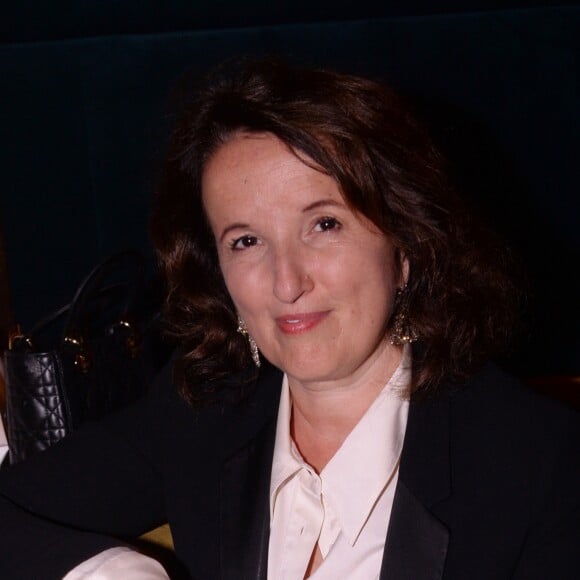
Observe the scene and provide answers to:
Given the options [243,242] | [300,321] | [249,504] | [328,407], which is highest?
[243,242]

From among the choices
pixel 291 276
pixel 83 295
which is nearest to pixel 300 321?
pixel 291 276

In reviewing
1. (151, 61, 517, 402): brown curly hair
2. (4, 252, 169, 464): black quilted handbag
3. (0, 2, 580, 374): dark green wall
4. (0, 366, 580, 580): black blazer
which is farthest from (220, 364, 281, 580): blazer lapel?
(0, 2, 580, 374): dark green wall

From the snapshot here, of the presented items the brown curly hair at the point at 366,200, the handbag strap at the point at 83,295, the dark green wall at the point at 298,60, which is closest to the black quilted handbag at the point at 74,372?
the handbag strap at the point at 83,295

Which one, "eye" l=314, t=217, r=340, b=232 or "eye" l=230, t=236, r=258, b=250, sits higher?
"eye" l=314, t=217, r=340, b=232

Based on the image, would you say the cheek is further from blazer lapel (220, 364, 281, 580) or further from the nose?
blazer lapel (220, 364, 281, 580)

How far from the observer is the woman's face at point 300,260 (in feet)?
3.76

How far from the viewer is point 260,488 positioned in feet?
4.23

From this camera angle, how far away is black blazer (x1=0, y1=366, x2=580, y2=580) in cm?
110

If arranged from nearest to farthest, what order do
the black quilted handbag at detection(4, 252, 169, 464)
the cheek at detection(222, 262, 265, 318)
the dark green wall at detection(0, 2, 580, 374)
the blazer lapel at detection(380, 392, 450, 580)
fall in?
the blazer lapel at detection(380, 392, 450, 580), the cheek at detection(222, 262, 265, 318), the black quilted handbag at detection(4, 252, 169, 464), the dark green wall at detection(0, 2, 580, 374)

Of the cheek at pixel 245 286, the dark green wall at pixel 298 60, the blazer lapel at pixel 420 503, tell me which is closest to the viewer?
the blazer lapel at pixel 420 503

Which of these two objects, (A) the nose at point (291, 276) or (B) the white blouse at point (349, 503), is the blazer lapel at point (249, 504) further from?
(A) the nose at point (291, 276)

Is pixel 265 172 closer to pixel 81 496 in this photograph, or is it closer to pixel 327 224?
pixel 327 224

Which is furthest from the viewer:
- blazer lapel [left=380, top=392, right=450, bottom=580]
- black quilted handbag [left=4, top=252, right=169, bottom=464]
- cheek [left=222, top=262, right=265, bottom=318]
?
black quilted handbag [left=4, top=252, right=169, bottom=464]

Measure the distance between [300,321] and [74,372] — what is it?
0.42m
